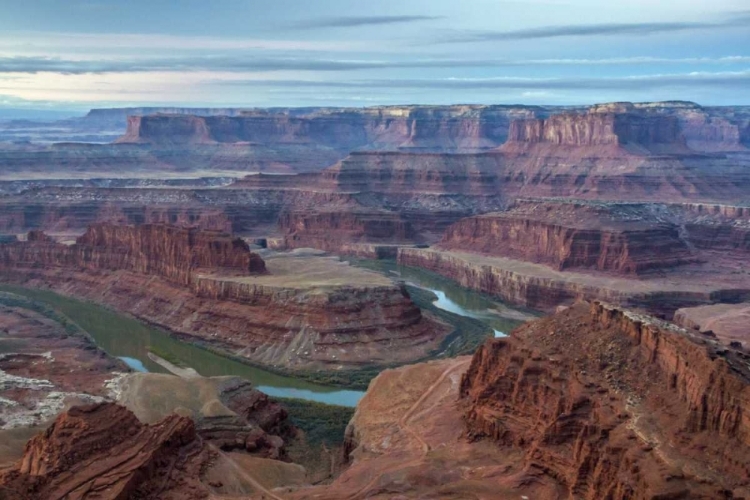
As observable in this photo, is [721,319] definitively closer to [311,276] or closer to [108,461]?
[311,276]

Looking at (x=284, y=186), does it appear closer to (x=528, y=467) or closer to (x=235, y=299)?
(x=235, y=299)

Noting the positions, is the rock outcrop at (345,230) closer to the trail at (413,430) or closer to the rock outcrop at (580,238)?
the rock outcrop at (580,238)

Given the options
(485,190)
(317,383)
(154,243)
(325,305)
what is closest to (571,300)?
(325,305)

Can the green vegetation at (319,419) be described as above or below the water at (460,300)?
above

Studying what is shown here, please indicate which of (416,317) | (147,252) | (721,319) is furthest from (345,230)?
(721,319)

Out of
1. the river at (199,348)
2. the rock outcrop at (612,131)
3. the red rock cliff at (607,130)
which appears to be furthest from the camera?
the red rock cliff at (607,130)

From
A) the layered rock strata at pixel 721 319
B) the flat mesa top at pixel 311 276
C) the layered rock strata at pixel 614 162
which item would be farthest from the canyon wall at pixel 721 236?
the flat mesa top at pixel 311 276

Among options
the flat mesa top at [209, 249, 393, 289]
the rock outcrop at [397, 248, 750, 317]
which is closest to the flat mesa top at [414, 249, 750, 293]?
the rock outcrop at [397, 248, 750, 317]
